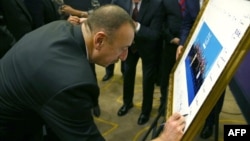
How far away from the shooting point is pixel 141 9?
2.57 m

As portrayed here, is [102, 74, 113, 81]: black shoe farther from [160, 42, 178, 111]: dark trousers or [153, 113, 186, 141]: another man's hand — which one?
[153, 113, 186, 141]: another man's hand

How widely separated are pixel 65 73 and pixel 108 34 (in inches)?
9.6

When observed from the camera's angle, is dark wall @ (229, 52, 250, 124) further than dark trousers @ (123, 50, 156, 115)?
Yes

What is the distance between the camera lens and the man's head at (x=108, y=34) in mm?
1276

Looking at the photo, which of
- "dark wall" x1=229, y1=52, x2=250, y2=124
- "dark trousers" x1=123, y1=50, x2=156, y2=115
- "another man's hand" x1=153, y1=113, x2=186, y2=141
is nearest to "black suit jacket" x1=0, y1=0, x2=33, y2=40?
"dark trousers" x1=123, y1=50, x2=156, y2=115

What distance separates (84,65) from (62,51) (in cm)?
11

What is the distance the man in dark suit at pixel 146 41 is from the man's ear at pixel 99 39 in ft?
4.23

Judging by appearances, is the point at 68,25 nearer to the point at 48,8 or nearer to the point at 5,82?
the point at 5,82

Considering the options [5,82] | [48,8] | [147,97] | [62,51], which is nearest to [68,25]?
[62,51]

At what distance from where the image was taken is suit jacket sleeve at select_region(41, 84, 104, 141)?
117 centimetres

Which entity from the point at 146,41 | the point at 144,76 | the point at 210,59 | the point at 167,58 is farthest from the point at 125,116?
the point at 210,59

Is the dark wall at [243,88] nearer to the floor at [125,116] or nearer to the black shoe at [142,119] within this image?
the floor at [125,116]

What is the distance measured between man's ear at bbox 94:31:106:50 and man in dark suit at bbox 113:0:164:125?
1.29 metres

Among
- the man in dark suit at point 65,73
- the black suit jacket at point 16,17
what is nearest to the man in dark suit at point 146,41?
the black suit jacket at point 16,17
